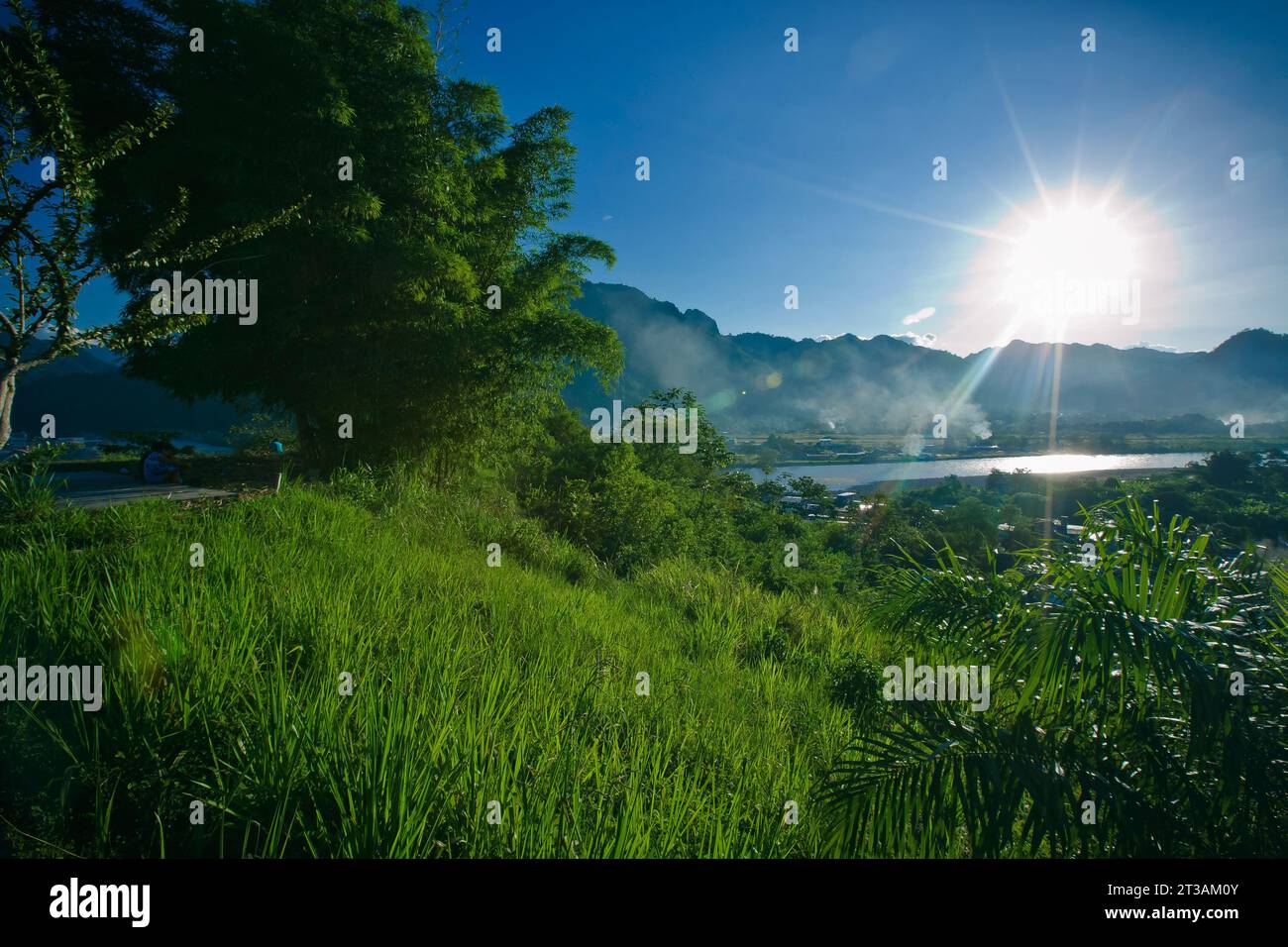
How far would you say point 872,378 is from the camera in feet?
331

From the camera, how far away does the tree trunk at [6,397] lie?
2.68 meters

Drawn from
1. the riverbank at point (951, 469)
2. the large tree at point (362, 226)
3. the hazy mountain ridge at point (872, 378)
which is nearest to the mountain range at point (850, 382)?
the hazy mountain ridge at point (872, 378)

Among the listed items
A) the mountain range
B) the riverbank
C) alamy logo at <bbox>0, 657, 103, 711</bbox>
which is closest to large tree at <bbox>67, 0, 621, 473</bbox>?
alamy logo at <bbox>0, 657, 103, 711</bbox>

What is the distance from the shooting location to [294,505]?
5.52m

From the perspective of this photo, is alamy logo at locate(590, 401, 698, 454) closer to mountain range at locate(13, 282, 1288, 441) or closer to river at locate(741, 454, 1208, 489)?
mountain range at locate(13, 282, 1288, 441)

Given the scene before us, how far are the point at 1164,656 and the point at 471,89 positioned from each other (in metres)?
11.6

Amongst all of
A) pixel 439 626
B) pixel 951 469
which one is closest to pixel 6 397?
pixel 439 626

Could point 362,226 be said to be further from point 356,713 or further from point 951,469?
point 951,469

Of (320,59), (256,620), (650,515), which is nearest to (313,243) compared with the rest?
(320,59)

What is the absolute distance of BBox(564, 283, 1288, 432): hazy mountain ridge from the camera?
190ft

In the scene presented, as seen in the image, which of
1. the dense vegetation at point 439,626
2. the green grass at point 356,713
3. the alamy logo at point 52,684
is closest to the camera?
the green grass at point 356,713

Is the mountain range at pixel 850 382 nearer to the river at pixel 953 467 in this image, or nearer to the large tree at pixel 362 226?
the river at pixel 953 467
